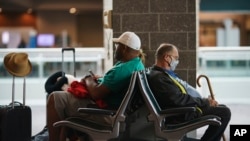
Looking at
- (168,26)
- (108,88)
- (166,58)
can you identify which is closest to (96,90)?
(108,88)

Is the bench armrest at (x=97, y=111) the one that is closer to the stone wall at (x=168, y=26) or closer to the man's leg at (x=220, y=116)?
the man's leg at (x=220, y=116)

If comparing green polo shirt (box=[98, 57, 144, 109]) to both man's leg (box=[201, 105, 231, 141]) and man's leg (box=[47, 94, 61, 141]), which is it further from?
man's leg (box=[201, 105, 231, 141])

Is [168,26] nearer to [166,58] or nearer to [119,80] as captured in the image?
[166,58]

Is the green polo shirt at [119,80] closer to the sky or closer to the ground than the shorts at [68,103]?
closer to the sky

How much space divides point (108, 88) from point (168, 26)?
4.52ft

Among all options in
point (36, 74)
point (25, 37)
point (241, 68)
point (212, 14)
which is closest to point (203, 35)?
point (212, 14)

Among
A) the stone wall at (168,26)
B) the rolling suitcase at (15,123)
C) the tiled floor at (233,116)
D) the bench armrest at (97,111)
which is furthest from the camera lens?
the tiled floor at (233,116)

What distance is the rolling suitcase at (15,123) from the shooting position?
4.16 meters

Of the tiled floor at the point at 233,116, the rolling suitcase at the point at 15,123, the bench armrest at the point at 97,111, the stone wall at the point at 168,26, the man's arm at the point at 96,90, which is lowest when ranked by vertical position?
the tiled floor at the point at 233,116

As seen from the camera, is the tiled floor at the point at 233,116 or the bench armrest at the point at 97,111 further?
the tiled floor at the point at 233,116

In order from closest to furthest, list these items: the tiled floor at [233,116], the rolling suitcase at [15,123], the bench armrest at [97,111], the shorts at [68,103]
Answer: the bench armrest at [97,111]
the shorts at [68,103]
the rolling suitcase at [15,123]
the tiled floor at [233,116]

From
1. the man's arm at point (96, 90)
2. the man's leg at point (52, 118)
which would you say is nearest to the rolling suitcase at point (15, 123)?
the man's leg at point (52, 118)

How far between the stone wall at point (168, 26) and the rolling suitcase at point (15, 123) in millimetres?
1360

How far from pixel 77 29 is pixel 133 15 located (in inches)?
309
